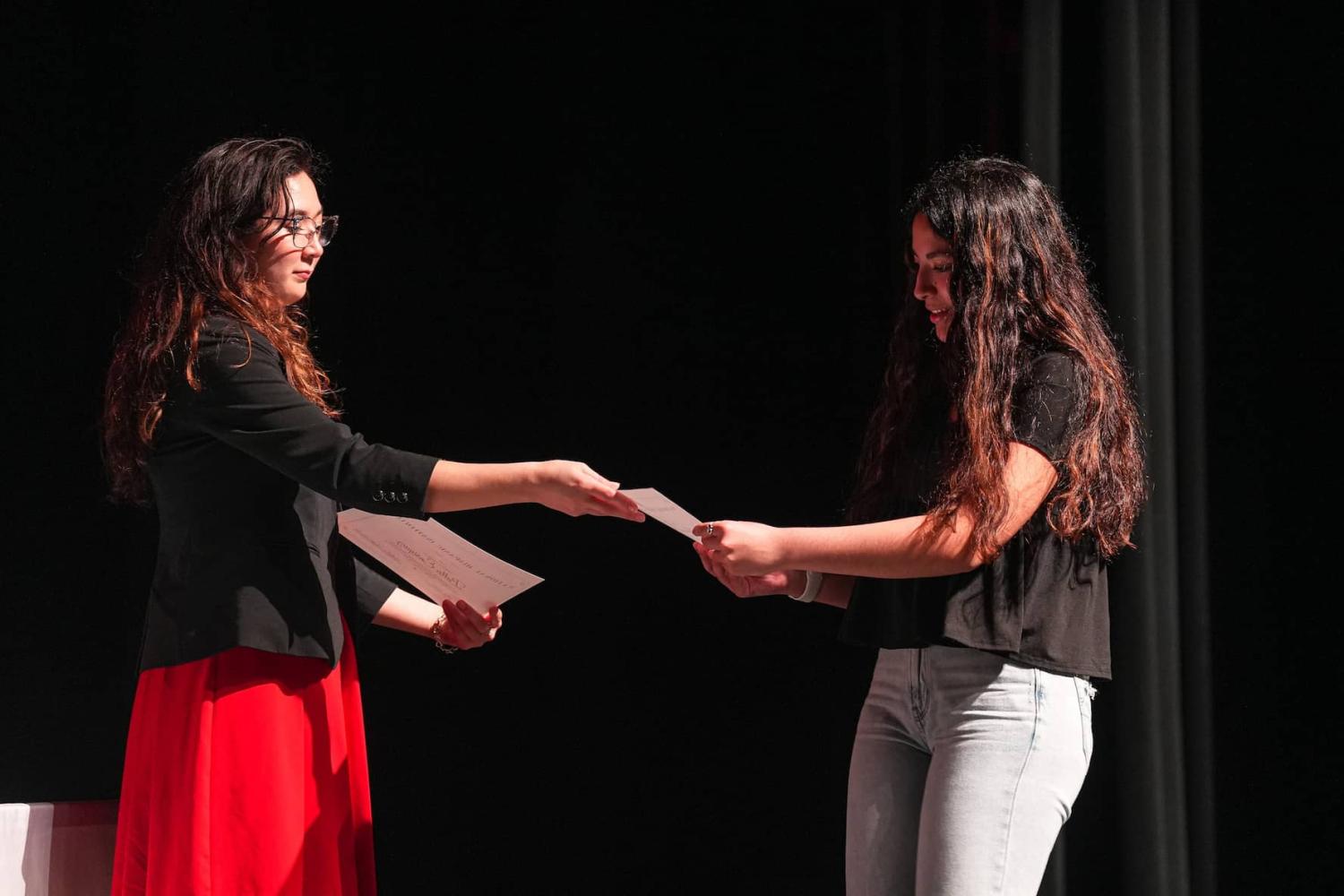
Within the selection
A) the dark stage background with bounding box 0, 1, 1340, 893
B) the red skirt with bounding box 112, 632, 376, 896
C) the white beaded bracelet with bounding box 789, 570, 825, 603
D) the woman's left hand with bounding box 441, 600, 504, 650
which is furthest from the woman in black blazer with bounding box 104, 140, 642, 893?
the dark stage background with bounding box 0, 1, 1340, 893

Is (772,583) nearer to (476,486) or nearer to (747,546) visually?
(747,546)

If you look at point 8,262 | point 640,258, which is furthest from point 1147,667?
point 8,262

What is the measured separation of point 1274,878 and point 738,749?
103 centimetres

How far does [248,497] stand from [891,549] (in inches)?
31.1

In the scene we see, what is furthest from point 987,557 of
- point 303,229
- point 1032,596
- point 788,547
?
point 303,229

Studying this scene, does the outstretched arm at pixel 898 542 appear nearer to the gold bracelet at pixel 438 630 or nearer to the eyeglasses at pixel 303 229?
the gold bracelet at pixel 438 630

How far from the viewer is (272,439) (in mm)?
1540

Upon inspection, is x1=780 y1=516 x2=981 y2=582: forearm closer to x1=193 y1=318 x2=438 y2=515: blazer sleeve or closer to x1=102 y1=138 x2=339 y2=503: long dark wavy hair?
x1=193 y1=318 x2=438 y2=515: blazer sleeve

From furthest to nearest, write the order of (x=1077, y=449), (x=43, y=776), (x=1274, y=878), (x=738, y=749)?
(x=738, y=749), (x=43, y=776), (x=1274, y=878), (x=1077, y=449)

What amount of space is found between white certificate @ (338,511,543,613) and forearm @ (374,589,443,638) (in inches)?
5.0

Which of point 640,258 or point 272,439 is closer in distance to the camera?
point 272,439

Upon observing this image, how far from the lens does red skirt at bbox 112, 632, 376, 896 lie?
1.50 meters

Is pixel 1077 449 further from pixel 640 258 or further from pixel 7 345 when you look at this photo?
pixel 7 345

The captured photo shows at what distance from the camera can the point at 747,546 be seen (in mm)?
1552
